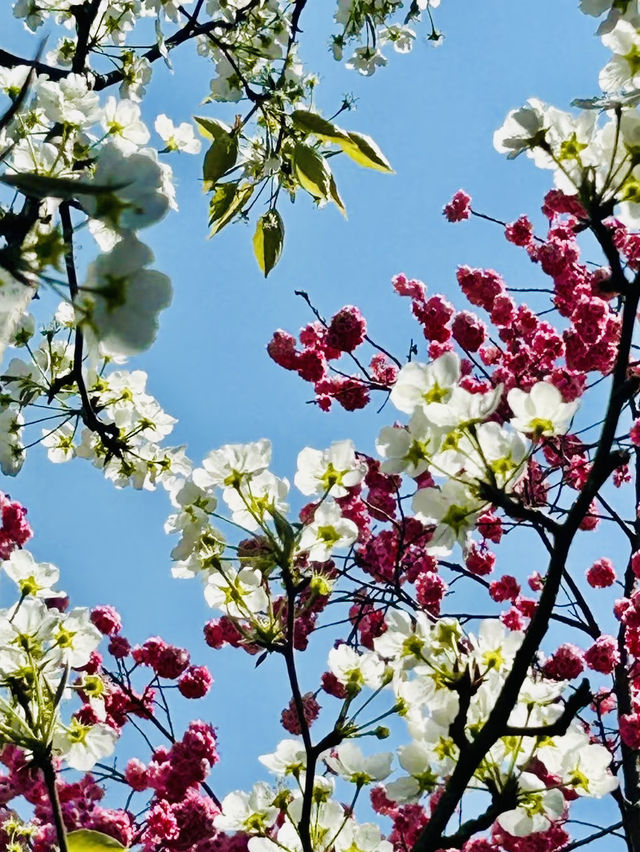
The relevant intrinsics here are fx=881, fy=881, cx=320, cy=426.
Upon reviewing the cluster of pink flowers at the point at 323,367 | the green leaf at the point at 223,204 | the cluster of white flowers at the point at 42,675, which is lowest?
the cluster of white flowers at the point at 42,675

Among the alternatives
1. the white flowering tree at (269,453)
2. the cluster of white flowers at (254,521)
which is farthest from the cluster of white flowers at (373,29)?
the cluster of white flowers at (254,521)

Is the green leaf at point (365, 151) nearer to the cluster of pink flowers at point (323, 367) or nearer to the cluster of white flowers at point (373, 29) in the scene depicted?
the cluster of white flowers at point (373, 29)

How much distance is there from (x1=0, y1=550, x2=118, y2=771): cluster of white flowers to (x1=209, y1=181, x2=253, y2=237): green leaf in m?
1.33

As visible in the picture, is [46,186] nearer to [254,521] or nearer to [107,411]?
[254,521]

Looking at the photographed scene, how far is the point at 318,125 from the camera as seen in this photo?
8.14 ft

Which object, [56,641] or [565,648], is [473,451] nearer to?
[56,641]

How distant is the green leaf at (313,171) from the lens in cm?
256

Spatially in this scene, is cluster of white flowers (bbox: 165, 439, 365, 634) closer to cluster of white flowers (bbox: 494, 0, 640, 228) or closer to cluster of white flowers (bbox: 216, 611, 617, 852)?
cluster of white flowers (bbox: 216, 611, 617, 852)

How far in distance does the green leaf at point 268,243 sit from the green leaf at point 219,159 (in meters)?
0.20

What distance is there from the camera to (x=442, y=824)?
4.67ft

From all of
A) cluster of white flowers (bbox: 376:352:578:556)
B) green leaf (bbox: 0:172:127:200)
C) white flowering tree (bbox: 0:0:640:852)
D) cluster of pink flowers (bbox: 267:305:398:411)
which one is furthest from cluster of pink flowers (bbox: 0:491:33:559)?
green leaf (bbox: 0:172:127:200)

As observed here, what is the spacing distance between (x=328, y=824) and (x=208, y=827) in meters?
3.61

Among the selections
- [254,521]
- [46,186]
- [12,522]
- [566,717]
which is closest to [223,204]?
[254,521]

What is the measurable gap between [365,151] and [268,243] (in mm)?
510
